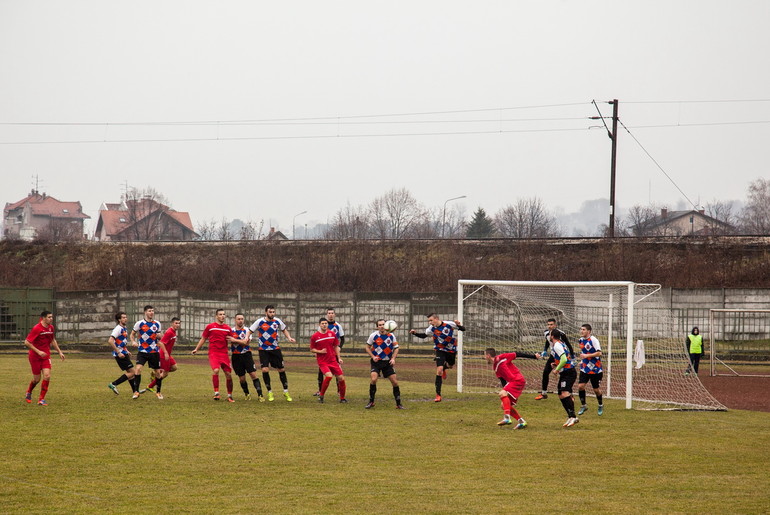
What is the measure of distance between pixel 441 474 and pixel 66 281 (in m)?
45.0

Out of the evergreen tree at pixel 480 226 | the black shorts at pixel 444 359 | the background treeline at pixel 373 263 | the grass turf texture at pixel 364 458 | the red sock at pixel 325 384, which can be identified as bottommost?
the grass turf texture at pixel 364 458

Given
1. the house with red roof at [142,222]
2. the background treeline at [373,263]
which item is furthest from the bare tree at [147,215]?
the background treeline at [373,263]

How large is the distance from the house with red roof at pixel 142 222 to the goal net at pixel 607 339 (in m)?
69.3

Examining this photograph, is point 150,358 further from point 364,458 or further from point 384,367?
point 364,458

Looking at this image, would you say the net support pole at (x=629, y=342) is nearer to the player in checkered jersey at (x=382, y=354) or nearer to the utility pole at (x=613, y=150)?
the player in checkered jersey at (x=382, y=354)

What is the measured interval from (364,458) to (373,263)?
38.0 m

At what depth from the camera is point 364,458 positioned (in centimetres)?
1162

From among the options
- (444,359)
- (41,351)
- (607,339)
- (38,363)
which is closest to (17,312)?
(38,363)

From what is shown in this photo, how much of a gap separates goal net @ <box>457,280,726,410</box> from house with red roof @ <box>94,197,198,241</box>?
6925 centimetres

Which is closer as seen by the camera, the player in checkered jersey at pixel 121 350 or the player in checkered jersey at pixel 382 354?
the player in checkered jersey at pixel 382 354

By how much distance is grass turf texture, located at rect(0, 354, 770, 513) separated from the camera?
9148mm

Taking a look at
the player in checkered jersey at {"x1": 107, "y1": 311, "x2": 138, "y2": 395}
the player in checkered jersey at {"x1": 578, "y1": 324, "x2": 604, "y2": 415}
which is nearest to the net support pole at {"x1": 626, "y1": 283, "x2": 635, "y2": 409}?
the player in checkered jersey at {"x1": 578, "y1": 324, "x2": 604, "y2": 415}

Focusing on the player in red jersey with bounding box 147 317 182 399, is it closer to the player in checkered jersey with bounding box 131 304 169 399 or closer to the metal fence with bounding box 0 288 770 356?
the player in checkered jersey with bounding box 131 304 169 399

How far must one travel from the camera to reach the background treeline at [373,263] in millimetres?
45938
